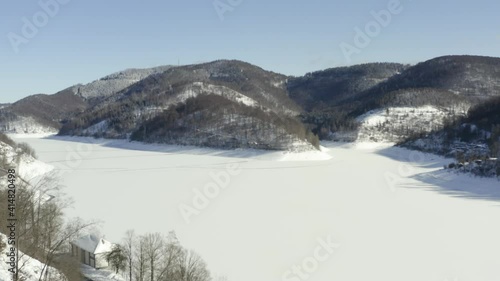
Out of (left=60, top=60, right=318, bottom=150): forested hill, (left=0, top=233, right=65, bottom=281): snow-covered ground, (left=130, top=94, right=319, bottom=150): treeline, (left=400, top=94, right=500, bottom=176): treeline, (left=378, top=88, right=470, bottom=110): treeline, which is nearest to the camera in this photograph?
(left=0, top=233, right=65, bottom=281): snow-covered ground

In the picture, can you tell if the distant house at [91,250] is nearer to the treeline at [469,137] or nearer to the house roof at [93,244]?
the house roof at [93,244]

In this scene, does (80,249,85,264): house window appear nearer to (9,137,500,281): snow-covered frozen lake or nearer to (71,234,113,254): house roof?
(71,234,113,254): house roof

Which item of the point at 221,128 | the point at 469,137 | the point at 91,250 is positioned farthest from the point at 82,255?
the point at 469,137

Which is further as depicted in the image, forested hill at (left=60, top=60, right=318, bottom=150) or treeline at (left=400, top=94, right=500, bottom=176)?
forested hill at (left=60, top=60, right=318, bottom=150)

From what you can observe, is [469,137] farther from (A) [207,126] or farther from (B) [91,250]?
(B) [91,250]

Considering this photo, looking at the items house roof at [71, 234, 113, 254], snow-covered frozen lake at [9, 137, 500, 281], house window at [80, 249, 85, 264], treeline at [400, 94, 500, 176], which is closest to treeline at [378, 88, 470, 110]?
treeline at [400, 94, 500, 176]

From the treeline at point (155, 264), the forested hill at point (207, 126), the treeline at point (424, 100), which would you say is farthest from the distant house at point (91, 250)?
the treeline at point (424, 100)
